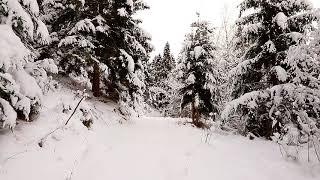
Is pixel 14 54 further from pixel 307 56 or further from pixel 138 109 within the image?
pixel 138 109

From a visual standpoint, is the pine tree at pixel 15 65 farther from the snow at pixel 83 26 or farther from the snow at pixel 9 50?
the snow at pixel 83 26

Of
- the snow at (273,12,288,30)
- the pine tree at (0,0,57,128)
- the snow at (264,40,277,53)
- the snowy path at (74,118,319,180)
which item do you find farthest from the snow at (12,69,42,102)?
the snow at (273,12,288,30)

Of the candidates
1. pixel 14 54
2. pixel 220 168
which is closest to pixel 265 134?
pixel 220 168

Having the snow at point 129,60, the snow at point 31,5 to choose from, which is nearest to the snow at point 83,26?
the snow at point 129,60

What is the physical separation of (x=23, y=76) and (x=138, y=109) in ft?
30.7

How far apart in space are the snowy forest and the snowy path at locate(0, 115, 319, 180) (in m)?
0.03

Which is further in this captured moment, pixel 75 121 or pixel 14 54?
pixel 75 121

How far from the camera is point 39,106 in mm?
8500

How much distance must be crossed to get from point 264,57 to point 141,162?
811 centimetres

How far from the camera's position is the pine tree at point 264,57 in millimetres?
12719

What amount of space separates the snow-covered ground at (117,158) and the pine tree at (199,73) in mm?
9399

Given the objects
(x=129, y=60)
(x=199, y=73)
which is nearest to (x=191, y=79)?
(x=199, y=73)

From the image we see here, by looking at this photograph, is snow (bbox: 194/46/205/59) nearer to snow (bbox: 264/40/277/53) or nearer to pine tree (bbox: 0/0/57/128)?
snow (bbox: 264/40/277/53)

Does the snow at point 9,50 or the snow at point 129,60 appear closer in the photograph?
the snow at point 9,50
